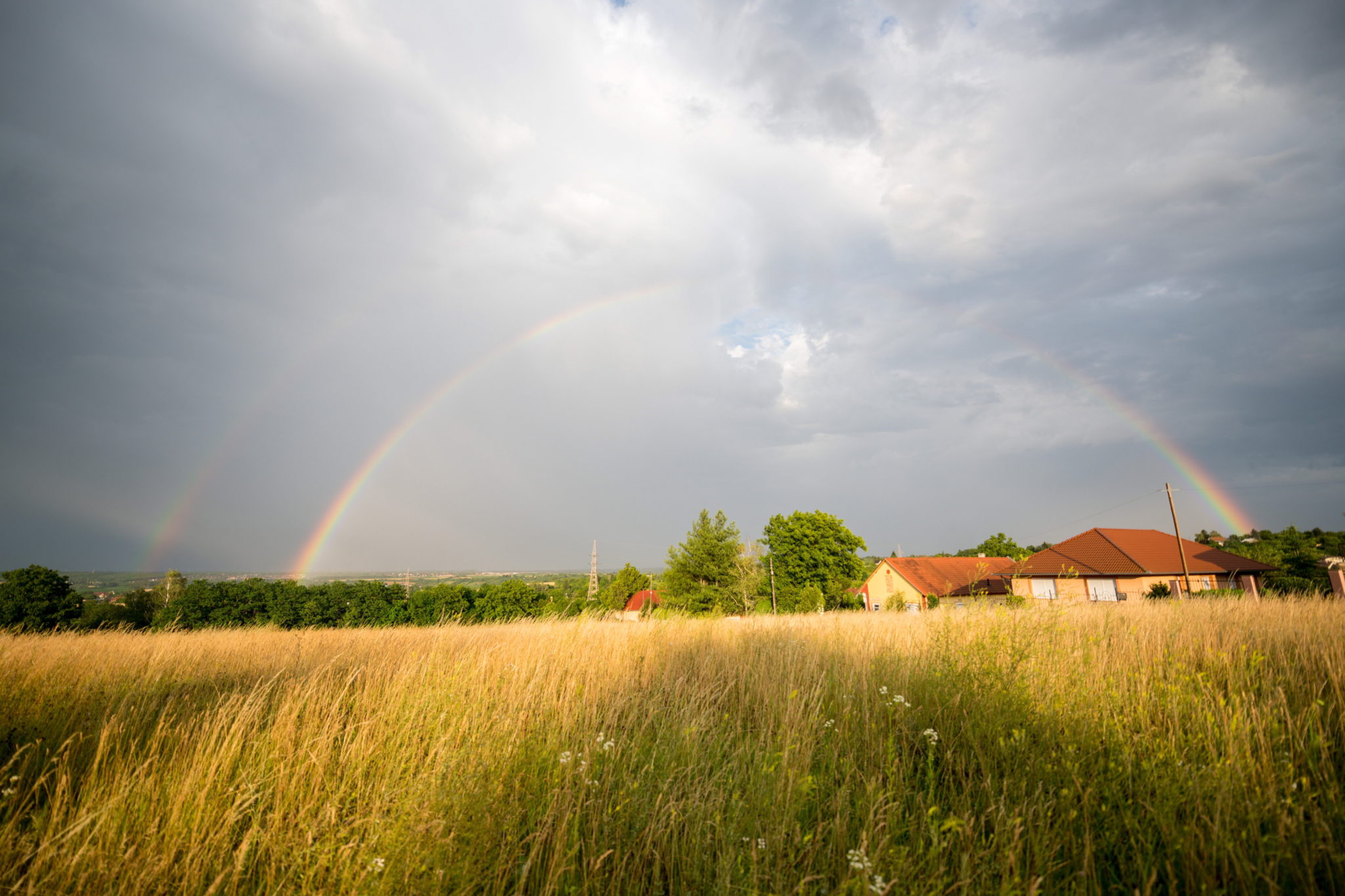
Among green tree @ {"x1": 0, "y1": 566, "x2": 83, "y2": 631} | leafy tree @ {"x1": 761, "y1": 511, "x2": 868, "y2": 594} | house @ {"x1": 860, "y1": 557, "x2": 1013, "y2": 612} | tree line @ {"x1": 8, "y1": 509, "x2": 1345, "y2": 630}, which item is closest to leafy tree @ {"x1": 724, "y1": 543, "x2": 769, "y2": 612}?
tree line @ {"x1": 8, "y1": 509, "x2": 1345, "y2": 630}

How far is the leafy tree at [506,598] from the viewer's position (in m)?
42.7

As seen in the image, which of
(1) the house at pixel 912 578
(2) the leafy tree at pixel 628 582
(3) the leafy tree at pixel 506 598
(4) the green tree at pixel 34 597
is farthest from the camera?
(2) the leafy tree at pixel 628 582

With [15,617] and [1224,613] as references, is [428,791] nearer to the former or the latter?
[1224,613]

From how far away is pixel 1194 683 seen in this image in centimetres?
435

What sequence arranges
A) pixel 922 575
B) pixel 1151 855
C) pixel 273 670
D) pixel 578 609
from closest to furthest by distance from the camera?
pixel 1151 855 → pixel 273 670 → pixel 578 609 → pixel 922 575

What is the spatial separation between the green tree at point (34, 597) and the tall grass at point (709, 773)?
4662cm

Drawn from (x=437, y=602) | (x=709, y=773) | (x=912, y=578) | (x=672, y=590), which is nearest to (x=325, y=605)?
(x=437, y=602)

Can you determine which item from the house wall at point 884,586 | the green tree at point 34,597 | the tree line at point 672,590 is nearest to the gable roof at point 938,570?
the house wall at point 884,586

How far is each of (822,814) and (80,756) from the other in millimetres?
4872

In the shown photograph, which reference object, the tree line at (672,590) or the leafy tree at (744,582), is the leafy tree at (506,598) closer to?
the tree line at (672,590)

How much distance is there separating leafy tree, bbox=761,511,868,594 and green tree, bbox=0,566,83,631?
173 ft

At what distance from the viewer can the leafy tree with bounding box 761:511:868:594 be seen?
160 ft

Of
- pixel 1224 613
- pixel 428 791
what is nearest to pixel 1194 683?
pixel 1224 613

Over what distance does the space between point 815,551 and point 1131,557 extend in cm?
2261
